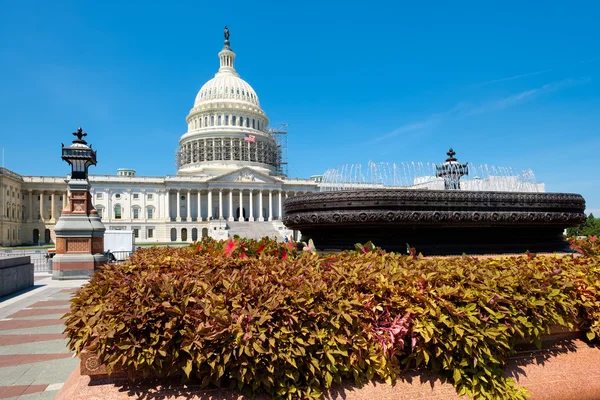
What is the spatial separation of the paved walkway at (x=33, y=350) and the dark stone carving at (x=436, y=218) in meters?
4.02

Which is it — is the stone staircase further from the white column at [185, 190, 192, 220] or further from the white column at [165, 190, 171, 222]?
the white column at [165, 190, 171, 222]

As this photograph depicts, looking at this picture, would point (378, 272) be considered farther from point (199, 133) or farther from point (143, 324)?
point (199, 133)

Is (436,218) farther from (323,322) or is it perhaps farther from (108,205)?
(108,205)

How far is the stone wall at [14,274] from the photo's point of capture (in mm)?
11792

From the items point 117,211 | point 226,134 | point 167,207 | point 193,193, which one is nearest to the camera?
point 117,211

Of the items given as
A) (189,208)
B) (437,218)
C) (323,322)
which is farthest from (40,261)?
(189,208)

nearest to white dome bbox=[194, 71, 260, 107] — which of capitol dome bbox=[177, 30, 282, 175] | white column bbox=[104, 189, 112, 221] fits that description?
capitol dome bbox=[177, 30, 282, 175]

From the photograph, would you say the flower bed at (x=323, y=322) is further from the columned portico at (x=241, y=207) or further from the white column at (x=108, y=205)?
the white column at (x=108, y=205)

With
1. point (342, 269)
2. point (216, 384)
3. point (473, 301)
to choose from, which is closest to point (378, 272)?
point (342, 269)

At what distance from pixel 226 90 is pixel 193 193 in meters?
29.3

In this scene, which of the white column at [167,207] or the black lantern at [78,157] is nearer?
the black lantern at [78,157]

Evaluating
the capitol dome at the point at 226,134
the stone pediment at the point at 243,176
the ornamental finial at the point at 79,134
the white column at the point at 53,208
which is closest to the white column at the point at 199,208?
the stone pediment at the point at 243,176

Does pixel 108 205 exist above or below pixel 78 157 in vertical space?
above

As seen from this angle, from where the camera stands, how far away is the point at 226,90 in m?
93.6
